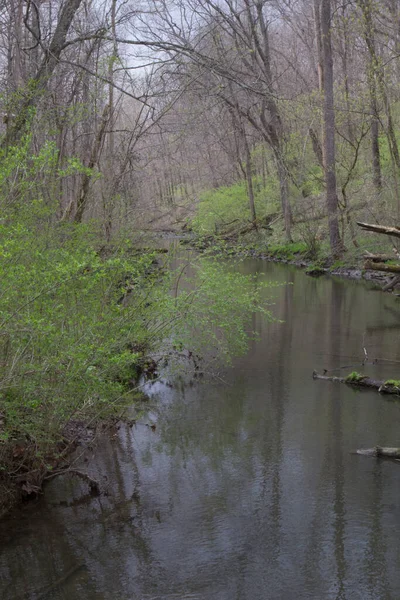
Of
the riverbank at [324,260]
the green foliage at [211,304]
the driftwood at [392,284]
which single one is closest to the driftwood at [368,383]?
the green foliage at [211,304]

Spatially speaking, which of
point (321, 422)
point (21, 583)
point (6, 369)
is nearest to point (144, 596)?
point (21, 583)

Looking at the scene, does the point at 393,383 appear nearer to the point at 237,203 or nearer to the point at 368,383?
the point at 368,383

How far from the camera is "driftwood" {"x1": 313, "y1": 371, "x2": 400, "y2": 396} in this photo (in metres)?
9.30

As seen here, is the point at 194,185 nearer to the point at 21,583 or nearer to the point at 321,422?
the point at 321,422

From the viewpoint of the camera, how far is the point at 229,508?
6180 mm

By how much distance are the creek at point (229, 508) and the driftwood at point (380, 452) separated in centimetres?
14

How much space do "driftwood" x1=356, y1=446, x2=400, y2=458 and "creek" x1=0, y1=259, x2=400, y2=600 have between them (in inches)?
5.6

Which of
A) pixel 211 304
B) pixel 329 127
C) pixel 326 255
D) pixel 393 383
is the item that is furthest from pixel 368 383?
pixel 326 255

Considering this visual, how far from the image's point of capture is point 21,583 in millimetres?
4973

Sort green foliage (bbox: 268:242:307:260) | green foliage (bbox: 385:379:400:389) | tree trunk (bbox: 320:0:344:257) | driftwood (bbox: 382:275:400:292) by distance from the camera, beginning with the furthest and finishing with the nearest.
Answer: green foliage (bbox: 268:242:307:260) < tree trunk (bbox: 320:0:344:257) < driftwood (bbox: 382:275:400:292) < green foliage (bbox: 385:379:400:389)

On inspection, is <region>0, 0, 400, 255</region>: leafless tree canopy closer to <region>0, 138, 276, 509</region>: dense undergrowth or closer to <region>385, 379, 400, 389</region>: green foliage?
<region>0, 138, 276, 509</region>: dense undergrowth

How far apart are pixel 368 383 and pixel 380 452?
8.18ft

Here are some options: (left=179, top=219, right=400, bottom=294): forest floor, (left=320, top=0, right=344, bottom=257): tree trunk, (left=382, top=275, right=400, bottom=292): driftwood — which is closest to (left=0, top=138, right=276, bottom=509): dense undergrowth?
(left=179, top=219, right=400, bottom=294): forest floor

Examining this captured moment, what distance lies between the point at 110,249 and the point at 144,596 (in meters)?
6.04
